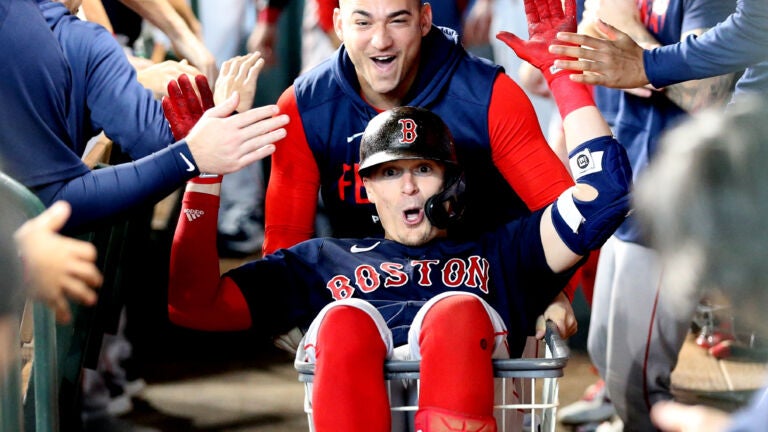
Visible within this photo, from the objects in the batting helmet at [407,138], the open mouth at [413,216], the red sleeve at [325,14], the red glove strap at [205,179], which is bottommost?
the open mouth at [413,216]

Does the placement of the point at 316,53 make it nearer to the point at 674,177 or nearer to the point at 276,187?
the point at 276,187

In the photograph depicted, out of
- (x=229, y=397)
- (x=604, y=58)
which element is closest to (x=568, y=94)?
(x=604, y=58)

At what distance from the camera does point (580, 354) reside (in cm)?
316

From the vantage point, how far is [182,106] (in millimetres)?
1857

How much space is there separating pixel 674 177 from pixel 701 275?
9cm

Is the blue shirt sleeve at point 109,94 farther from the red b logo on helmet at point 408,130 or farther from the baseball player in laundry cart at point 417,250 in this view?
the red b logo on helmet at point 408,130

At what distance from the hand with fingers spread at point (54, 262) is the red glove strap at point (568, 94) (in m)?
0.78

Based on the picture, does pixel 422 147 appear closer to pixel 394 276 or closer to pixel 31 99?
pixel 394 276

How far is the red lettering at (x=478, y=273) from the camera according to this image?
5.83ft

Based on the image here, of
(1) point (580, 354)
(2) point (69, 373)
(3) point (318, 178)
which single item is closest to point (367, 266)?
(3) point (318, 178)

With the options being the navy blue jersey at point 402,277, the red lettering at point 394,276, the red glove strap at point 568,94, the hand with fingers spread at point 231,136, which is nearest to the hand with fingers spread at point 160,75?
the hand with fingers spread at point 231,136

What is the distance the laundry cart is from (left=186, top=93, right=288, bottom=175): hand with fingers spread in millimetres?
395

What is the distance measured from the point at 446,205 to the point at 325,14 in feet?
3.10

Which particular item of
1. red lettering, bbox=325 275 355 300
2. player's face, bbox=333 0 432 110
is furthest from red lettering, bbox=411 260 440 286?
player's face, bbox=333 0 432 110
